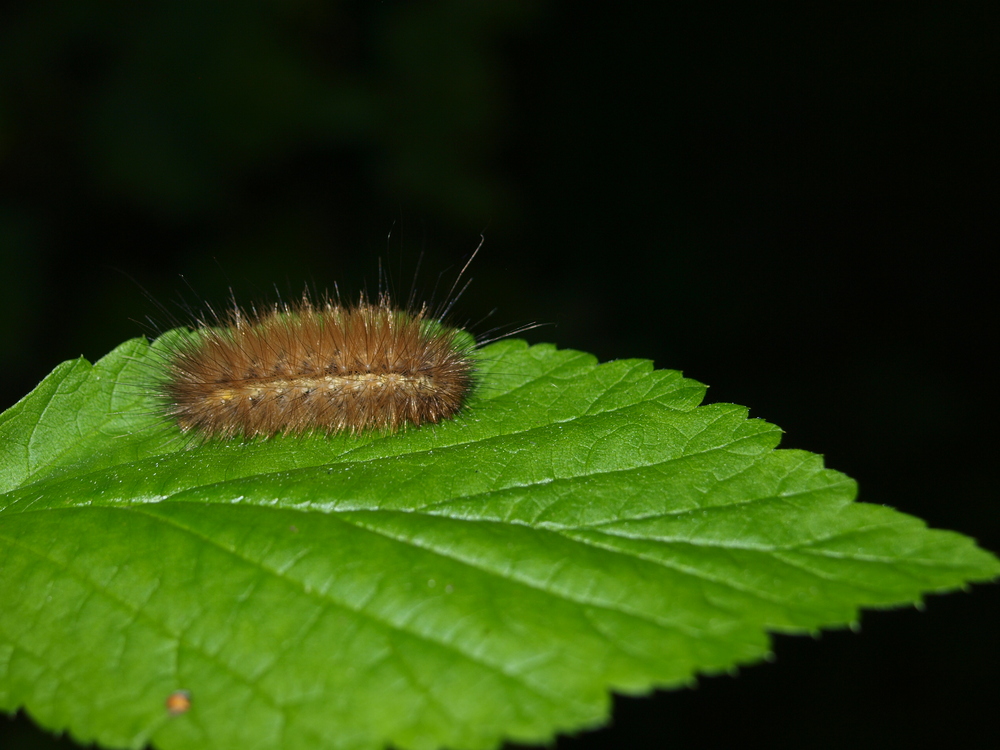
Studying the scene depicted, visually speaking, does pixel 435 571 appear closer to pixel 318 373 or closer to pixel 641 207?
pixel 318 373

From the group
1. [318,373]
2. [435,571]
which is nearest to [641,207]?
[318,373]

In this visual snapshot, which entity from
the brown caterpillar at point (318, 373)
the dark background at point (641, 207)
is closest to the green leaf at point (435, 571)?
the brown caterpillar at point (318, 373)

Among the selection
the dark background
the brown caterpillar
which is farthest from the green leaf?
the dark background

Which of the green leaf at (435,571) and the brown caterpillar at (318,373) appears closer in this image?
the green leaf at (435,571)

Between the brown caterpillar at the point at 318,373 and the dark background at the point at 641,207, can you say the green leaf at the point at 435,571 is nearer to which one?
the brown caterpillar at the point at 318,373

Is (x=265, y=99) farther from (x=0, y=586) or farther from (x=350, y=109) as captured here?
(x=0, y=586)

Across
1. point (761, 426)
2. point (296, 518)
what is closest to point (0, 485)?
point (296, 518)

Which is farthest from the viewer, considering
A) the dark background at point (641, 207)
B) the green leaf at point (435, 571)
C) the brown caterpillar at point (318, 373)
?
the dark background at point (641, 207)
